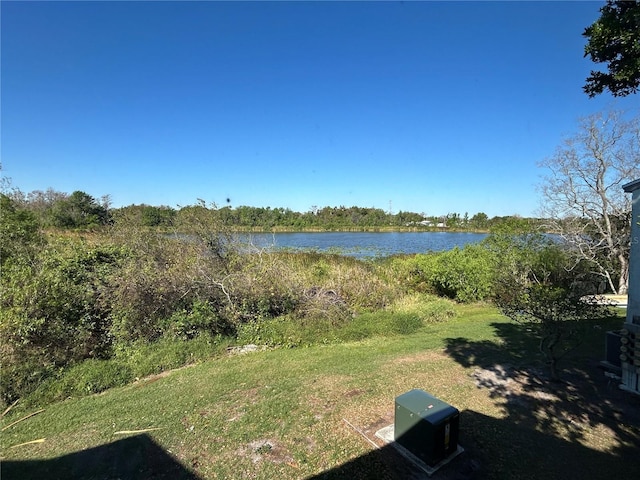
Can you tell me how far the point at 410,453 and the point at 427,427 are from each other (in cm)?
44

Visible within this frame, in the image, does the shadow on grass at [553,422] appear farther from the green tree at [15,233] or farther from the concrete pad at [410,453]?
the green tree at [15,233]

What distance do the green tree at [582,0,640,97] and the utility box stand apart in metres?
4.14

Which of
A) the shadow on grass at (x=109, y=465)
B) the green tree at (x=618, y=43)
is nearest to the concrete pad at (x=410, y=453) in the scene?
the shadow on grass at (x=109, y=465)

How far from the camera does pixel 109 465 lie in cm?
350

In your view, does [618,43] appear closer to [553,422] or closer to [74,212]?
[553,422]

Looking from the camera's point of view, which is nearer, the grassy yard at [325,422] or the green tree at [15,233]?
the grassy yard at [325,422]

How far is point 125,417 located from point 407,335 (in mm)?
6005

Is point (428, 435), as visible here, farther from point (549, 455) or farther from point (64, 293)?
point (64, 293)

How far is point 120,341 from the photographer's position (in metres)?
7.01

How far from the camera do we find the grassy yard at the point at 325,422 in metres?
3.38

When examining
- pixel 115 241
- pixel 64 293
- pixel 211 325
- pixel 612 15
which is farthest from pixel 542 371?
pixel 115 241

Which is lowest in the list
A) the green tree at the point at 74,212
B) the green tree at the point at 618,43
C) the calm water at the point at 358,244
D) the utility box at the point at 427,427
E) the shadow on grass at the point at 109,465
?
the shadow on grass at the point at 109,465

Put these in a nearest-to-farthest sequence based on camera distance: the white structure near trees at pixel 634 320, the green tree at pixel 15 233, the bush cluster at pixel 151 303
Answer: the white structure near trees at pixel 634 320 < the bush cluster at pixel 151 303 < the green tree at pixel 15 233

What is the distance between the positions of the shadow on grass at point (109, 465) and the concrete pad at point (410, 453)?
1978mm
